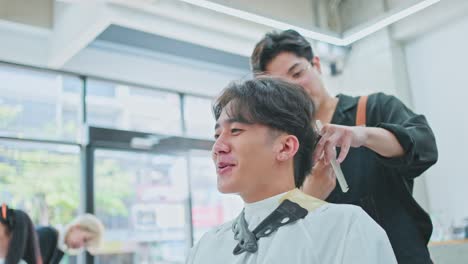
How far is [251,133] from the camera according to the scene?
116 cm

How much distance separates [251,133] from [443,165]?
4191 millimetres

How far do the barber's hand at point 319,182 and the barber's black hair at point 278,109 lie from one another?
0.10 ft

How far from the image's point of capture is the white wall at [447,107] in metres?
4.70

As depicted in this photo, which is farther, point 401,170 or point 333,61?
point 333,61

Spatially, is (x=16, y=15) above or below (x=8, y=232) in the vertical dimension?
above

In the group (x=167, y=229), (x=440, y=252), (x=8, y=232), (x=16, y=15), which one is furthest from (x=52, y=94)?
(x=440, y=252)

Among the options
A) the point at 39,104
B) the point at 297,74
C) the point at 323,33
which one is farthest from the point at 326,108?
the point at 39,104

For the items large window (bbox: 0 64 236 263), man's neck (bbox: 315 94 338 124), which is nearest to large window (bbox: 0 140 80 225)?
large window (bbox: 0 64 236 263)

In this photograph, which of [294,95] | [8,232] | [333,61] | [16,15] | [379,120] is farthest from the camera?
[333,61]

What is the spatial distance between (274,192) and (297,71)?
0.47m

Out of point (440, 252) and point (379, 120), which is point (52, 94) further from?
point (379, 120)

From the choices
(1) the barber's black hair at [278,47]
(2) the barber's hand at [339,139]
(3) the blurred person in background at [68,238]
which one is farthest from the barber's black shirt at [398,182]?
(3) the blurred person in background at [68,238]

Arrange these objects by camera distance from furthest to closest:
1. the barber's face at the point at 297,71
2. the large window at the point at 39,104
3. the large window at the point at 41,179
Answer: the large window at the point at 39,104 < the large window at the point at 41,179 < the barber's face at the point at 297,71

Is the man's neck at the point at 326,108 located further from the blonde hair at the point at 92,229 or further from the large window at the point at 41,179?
the large window at the point at 41,179
